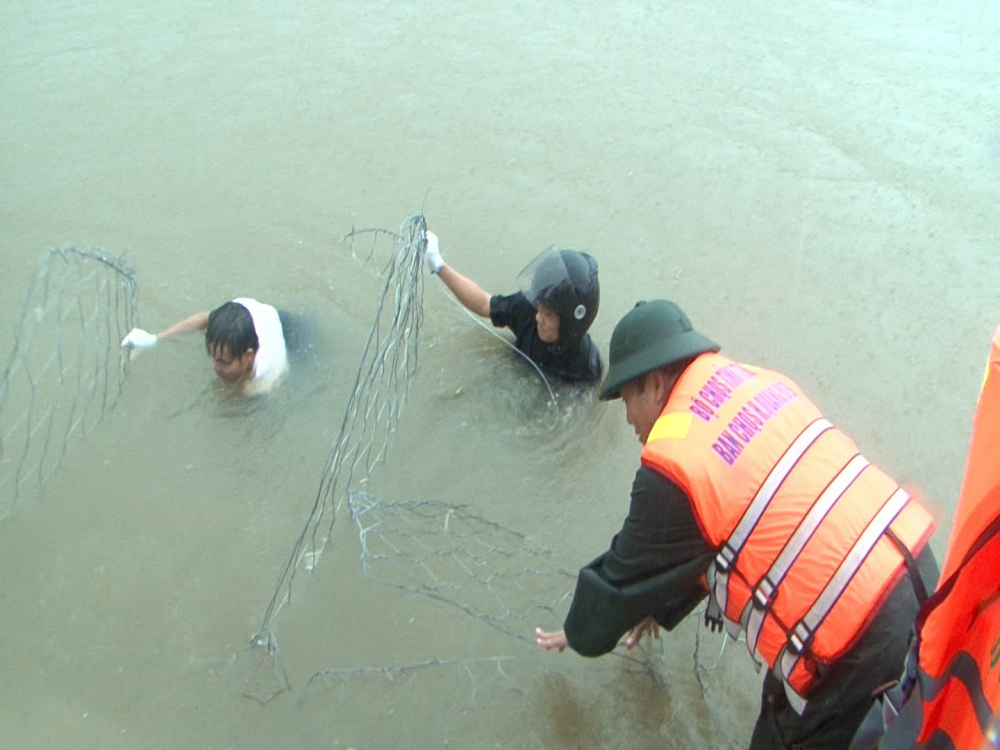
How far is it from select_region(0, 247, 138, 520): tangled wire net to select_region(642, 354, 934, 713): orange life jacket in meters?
2.45

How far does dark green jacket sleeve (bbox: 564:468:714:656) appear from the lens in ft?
6.37

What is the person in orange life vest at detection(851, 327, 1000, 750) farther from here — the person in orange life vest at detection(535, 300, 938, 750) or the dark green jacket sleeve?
the dark green jacket sleeve

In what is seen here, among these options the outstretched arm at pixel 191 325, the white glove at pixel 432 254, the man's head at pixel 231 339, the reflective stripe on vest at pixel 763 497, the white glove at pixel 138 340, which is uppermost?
the reflective stripe on vest at pixel 763 497

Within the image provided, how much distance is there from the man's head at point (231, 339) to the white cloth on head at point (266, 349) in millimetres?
38

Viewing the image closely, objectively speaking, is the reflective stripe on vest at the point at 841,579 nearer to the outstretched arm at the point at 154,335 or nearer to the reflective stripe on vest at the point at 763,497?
the reflective stripe on vest at the point at 763,497

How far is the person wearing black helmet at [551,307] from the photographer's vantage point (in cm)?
322

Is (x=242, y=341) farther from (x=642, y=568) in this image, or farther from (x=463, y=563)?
(x=642, y=568)

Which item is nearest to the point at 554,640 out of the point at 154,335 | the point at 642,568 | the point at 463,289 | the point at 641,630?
the point at 641,630

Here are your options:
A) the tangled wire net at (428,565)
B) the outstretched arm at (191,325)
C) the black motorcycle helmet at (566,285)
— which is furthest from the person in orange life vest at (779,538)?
the outstretched arm at (191,325)

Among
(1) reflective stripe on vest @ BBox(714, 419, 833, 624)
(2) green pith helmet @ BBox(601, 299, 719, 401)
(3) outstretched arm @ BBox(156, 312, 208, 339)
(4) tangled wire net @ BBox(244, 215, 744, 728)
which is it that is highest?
(2) green pith helmet @ BBox(601, 299, 719, 401)

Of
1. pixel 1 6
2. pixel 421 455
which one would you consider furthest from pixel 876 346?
pixel 1 6

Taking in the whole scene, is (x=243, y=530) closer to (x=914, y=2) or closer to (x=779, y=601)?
(x=779, y=601)

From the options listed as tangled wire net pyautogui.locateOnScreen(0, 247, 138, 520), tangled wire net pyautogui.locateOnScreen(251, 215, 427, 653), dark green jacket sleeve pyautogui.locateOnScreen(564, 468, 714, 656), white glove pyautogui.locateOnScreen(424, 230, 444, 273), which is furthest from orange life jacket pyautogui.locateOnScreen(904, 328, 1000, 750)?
tangled wire net pyautogui.locateOnScreen(0, 247, 138, 520)

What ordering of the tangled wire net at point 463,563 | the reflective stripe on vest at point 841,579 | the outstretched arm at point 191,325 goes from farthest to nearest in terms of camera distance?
the outstretched arm at point 191,325 < the tangled wire net at point 463,563 < the reflective stripe on vest at point 841,579
